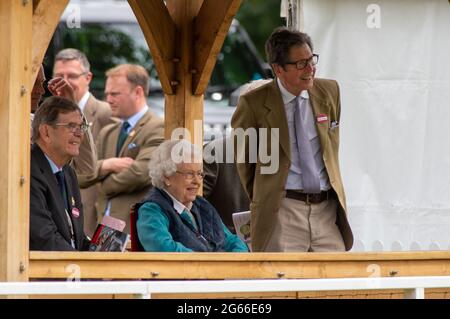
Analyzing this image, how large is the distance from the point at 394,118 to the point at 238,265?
3.11 m

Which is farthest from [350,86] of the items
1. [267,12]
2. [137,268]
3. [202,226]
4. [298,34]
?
[267,12]

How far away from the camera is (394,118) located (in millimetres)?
10219

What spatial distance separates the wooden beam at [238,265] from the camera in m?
7.14

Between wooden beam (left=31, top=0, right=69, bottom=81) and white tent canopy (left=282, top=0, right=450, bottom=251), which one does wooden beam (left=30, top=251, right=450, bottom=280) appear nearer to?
wooden beam (left=31, top=0, right=69, bottom=81)

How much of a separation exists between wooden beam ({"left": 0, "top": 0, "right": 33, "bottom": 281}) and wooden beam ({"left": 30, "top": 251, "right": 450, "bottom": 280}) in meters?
0.11

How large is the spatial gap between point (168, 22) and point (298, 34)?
910 mm

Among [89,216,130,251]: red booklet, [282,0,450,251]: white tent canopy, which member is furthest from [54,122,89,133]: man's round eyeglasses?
[282,0,450,251]: white tent canopy

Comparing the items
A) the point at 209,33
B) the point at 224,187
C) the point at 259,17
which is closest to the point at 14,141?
the point at 209,33

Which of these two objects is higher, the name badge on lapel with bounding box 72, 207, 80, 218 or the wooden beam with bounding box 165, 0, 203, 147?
the wooden beam with bounding box 165, 0, 203, 147

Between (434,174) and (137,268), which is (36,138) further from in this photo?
(434,174)

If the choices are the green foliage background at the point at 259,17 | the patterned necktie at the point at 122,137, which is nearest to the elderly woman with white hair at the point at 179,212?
the patterned necktie at the point at 122,137

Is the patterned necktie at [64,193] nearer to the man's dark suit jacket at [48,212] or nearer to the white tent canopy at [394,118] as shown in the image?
the man's dark suit jacket at [48,212]

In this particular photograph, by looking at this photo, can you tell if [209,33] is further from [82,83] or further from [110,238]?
[82,83]

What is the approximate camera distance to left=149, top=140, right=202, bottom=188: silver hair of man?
8344 millimetres
